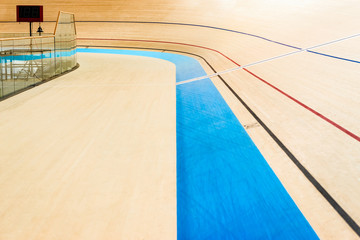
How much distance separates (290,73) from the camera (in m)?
5.12

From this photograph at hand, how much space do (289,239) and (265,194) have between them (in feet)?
1.51

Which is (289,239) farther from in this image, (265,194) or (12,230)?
(12,230)

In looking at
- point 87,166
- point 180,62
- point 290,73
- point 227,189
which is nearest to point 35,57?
point 87,166

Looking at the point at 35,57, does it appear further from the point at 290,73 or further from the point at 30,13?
the point at 30,13

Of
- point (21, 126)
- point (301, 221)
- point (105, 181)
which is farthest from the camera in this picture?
point (21, 126)

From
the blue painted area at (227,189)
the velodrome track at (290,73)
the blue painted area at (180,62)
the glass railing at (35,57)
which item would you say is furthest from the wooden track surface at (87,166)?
the blue painted area at (180,62)

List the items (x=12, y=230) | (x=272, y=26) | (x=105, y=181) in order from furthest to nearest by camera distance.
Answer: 1. (x=272, y=26)
2. (x=105, y=181)
3. (x=12, y=230)

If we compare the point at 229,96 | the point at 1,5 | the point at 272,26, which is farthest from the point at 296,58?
the point at 1,5

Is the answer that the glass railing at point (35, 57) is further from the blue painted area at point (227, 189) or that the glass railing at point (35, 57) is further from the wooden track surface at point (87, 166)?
the blue painted area at point (227, 189)

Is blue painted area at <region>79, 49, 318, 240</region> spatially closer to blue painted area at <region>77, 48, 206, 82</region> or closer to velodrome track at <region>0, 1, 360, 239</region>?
velodrome track at <region>0, 1, 360, 239</region>

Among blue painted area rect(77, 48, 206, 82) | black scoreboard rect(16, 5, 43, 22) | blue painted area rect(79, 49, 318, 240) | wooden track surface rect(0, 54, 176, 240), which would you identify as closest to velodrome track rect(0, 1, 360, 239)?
blue painted area rect(79, 49, 318, 240)

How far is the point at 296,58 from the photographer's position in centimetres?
588

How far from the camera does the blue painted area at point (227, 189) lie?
5.68 feet

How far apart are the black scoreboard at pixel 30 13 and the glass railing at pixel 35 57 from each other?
2.13m
